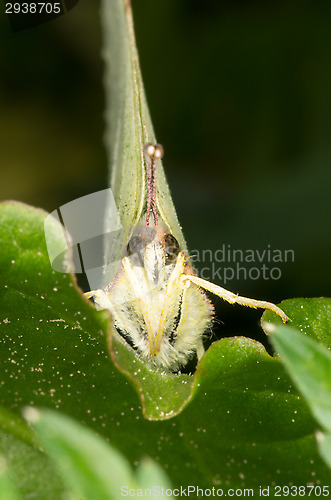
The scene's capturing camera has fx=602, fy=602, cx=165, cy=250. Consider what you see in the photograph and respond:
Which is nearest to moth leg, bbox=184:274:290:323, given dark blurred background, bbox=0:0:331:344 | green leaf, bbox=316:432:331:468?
green leaf, bbox=316:432:331:468

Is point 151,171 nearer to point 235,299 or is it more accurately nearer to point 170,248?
point 170,248

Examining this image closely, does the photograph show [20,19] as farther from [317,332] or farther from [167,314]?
[317,332]

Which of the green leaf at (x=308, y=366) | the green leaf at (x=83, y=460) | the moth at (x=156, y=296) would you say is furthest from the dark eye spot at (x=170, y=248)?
the green leaf at (x=83, y=460)

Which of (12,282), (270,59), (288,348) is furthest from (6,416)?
(270,59)

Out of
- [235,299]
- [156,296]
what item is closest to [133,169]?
[156,296]

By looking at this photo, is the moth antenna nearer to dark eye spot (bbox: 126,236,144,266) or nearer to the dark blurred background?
dark eye spot (bbox: 126,236,144,266)

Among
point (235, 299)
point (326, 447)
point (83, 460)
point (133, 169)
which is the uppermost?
point (133, 169)

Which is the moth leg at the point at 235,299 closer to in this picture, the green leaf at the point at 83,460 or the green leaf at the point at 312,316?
the green leaf at the point at 312,316
